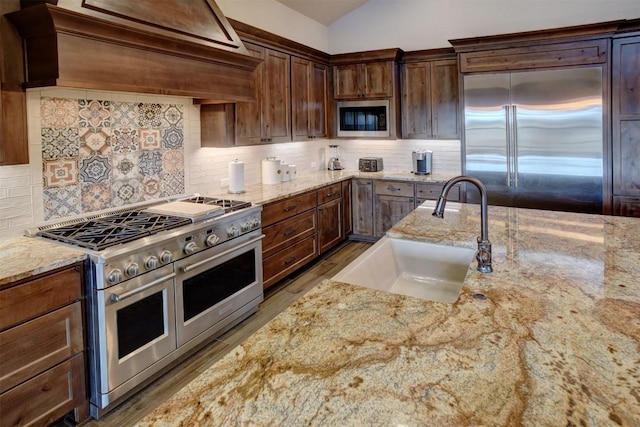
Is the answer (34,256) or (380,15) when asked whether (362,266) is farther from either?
(380,15)

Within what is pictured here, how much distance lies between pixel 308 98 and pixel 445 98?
1.72 metres

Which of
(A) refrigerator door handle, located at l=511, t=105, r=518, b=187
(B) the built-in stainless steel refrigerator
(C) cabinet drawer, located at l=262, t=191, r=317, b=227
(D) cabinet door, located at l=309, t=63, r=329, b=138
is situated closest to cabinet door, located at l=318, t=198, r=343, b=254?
(C) cabinet drawer, located at l=262, t=191, r=317, b=227

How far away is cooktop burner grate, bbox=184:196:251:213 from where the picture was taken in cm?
320

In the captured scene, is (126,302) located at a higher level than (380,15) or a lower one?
lower

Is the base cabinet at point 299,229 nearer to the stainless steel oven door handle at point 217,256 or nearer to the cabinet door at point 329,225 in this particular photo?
the cabinet door at point 329,225

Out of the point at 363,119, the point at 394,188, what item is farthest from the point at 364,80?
the point at 394,188

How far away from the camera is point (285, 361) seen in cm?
105

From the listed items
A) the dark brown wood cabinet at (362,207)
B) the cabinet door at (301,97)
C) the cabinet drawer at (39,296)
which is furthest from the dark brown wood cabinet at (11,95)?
the dark brown wood cabinet at (362,207)

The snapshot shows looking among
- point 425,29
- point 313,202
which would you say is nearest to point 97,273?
point 313,202

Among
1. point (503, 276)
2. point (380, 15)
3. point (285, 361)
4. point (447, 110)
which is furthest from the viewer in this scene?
point (380, 15)

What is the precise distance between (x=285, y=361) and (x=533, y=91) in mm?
4375

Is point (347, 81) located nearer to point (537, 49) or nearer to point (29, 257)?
point (537, 49)

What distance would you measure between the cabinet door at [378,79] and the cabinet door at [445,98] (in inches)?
21.0

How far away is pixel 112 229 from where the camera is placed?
2525mm
